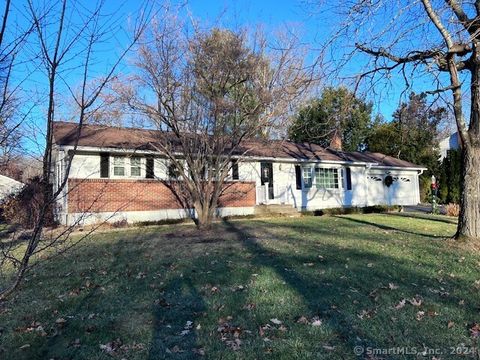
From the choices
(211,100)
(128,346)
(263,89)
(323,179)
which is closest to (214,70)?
(211,100)

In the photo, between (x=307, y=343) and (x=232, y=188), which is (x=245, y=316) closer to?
(x=307, y=343)

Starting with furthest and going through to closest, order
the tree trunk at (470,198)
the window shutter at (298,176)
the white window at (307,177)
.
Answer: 1. the white window at (307,177)
2. the window shutter at (298,176)
3. the tree trunk at (470,198)

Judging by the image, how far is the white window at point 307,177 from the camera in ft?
78.8

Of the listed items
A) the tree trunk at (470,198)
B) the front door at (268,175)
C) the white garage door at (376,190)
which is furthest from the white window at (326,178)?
the tree trunk at (470,198)

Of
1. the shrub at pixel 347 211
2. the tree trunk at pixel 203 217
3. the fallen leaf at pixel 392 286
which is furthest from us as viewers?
the shrub at pixel 347 211

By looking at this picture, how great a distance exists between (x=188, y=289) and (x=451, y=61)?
856cm

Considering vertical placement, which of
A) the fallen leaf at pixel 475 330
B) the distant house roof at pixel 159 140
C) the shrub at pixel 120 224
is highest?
the distant house roof at pixel 159 140

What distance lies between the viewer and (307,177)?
2416 cm

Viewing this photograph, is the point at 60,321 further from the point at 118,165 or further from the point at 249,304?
the point at 118,165

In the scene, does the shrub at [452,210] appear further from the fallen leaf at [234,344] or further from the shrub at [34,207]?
the shrub at [34,207]

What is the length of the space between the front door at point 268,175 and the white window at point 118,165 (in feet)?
26.3

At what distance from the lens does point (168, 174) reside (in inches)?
722

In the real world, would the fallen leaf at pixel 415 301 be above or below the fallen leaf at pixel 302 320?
above

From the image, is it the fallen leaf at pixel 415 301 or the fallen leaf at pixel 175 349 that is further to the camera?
the fallen leaf at pixel 415 301
